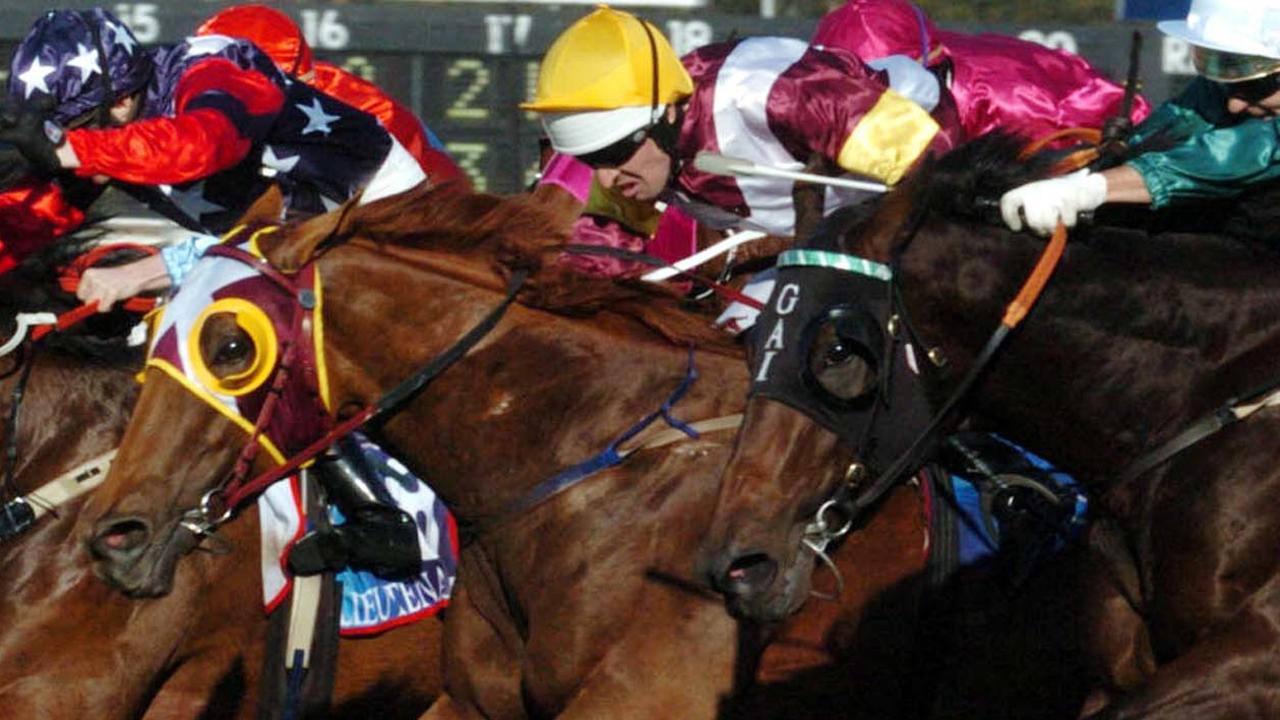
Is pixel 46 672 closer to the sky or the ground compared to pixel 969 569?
closer to the ground

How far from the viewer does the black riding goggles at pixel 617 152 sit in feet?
15.2

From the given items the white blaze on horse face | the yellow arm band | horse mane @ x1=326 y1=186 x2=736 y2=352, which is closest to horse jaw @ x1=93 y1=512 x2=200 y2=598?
horse mane @ x1=326 y1=186 x2=736 y2=352

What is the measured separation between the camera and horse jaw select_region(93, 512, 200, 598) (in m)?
4.07

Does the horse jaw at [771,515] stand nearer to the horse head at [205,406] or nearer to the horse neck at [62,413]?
the horse head at [205,406]

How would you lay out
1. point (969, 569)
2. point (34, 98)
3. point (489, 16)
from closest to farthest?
point (969, 569)
point (34, 98)
point (489, 16)

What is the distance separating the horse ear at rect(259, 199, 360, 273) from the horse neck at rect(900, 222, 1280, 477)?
1118mm

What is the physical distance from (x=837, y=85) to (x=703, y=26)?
12.7 ft

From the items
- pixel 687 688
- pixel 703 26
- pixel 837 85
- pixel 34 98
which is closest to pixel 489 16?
pixel 703 26

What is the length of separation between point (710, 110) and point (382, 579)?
4.20 ft

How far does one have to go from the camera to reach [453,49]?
8031 millimetres

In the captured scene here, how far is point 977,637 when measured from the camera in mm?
4363

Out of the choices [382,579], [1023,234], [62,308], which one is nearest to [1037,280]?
[1023,234]

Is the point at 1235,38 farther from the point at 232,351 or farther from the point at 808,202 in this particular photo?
the point at 232,351

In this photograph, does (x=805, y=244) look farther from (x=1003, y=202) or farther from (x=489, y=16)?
(x=489, y=16)
